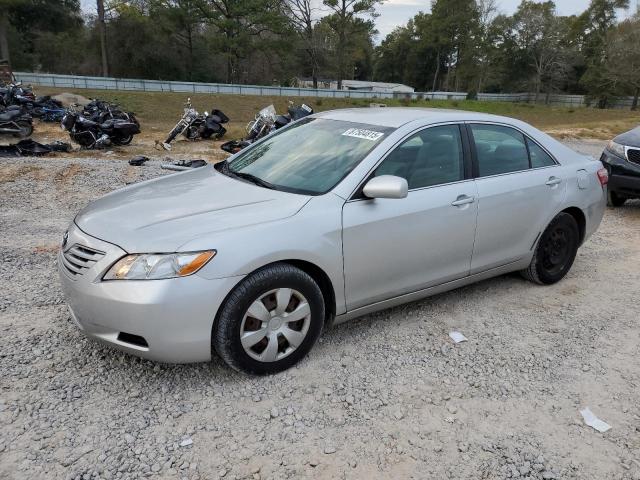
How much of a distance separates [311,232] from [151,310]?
3.26ft

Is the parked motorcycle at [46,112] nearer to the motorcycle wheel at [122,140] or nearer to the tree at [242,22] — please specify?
the motorcycle wheel at [122,140]

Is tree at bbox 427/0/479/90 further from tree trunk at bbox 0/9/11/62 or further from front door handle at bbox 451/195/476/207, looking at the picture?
front door handle at bbox 451/195/476/207

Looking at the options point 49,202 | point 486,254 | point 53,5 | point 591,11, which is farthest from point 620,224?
point 591,11

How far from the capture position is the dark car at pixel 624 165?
23.4 feet

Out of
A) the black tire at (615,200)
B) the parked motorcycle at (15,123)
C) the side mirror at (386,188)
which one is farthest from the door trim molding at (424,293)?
the parked motorcycle at (15,123)

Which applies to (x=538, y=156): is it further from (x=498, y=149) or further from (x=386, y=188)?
(x=386, y=188)

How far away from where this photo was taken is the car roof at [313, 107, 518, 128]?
3791 millimetres

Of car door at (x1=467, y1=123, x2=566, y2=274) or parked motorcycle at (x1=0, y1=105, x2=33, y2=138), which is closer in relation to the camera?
car door at (x1=467, y1=123, x2=566, y2=274)

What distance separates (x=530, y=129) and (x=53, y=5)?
48.2m

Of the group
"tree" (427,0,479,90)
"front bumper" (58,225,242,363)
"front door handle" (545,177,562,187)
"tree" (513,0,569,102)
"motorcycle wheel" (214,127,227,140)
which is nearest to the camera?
"front bumper" (58,225,242,363)

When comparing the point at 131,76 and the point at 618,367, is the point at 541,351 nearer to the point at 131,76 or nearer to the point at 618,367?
the point at 618,367

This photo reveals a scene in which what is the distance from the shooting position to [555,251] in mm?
4617

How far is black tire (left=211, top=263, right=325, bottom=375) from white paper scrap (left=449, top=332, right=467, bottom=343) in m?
1.09

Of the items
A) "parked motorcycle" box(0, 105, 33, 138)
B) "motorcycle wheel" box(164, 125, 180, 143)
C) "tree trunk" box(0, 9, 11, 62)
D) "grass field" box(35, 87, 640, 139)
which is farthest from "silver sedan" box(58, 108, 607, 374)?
"tree trunk" box(0, 9, 11, 62)
